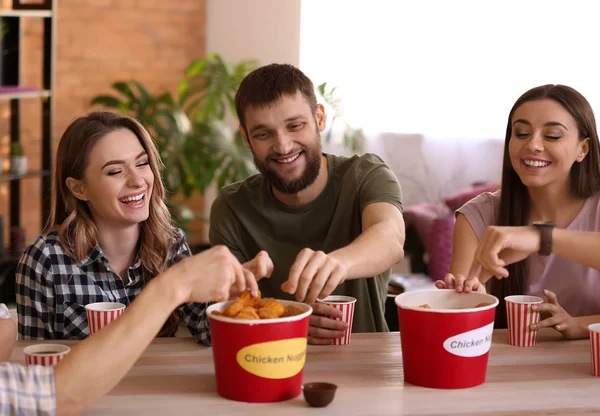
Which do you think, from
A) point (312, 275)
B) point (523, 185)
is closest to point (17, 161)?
point (523, 185)

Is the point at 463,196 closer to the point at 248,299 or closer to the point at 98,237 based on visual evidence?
the point at 98,237

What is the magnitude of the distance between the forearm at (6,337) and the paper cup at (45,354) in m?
0.10

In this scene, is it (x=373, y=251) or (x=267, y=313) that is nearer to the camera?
(x=267, y=313)

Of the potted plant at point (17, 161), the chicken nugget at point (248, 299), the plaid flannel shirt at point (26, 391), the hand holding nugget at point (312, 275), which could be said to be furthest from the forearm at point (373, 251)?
the potted plant at point (17, 161)

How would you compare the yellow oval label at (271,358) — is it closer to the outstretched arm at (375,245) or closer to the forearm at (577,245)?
the outstretched arm at (375,245)

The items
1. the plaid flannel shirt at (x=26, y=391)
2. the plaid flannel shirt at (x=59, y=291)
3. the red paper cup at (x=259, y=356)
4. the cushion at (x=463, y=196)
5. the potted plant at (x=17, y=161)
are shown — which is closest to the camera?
the plaid flannel shirt at (x=26, y=391)

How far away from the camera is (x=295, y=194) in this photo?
2246 millimetres

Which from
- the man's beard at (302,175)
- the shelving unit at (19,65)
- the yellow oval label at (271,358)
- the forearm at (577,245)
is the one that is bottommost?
the yellow oval label at (271,358)

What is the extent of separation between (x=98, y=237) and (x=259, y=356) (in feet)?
2.82

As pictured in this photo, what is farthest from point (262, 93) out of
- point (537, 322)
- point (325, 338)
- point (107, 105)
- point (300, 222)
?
point (107, 105)

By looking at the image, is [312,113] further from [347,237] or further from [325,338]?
[325,338]

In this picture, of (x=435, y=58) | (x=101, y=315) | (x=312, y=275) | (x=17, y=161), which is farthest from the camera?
(x=435, y=58)

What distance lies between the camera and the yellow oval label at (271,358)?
54.2 inches

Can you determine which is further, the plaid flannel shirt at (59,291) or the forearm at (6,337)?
the plaid flannel shirt at (59,291)
